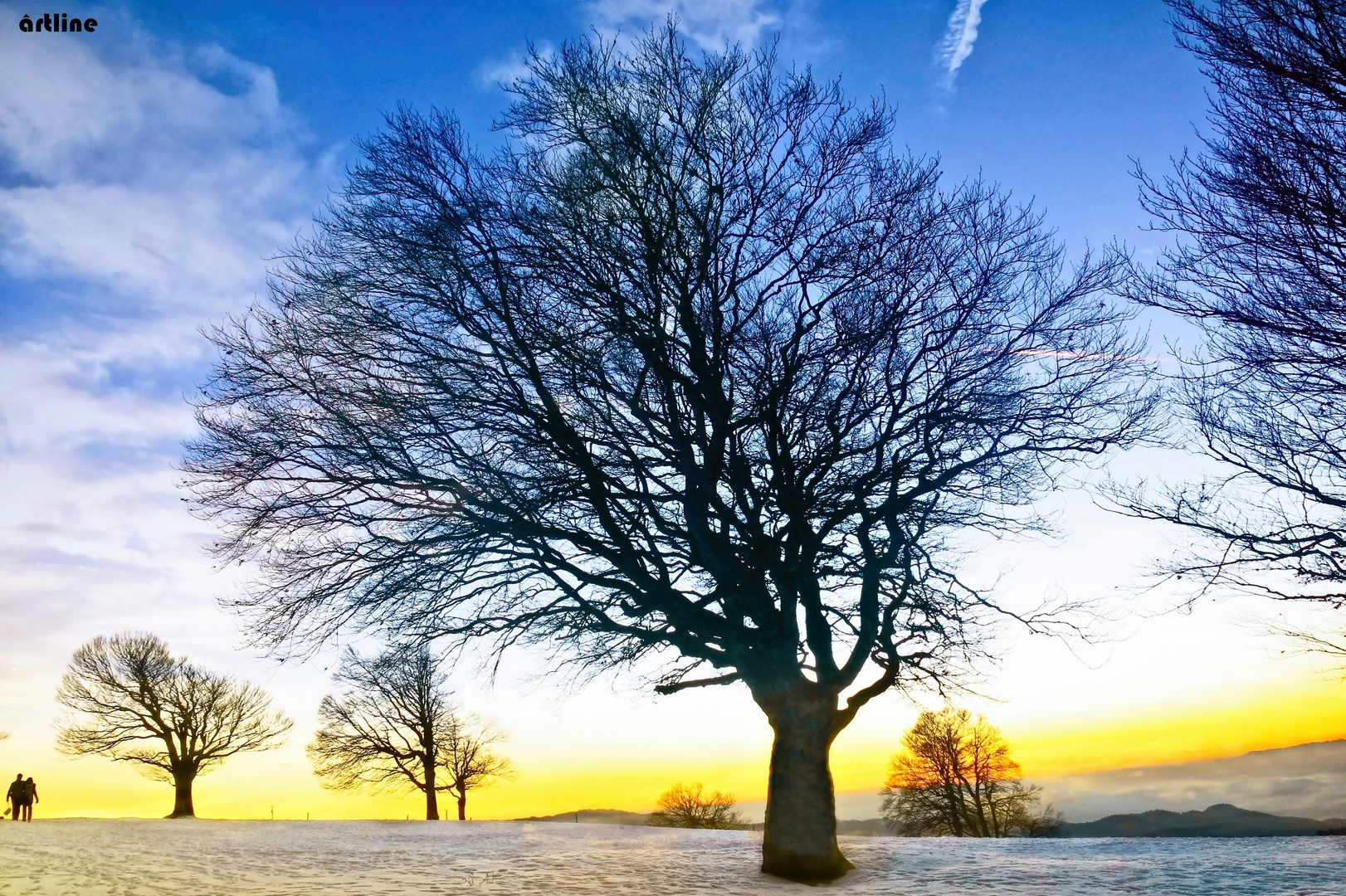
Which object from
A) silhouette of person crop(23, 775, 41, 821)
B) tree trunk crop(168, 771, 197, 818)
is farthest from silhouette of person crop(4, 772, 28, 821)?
tree trunk crop(168, 771, 197, 818)

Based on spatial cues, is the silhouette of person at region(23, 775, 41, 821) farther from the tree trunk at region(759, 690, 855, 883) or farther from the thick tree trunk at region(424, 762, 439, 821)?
the tree trunk at region(759, 690, 855, 883)

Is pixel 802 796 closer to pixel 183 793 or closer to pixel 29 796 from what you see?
pixel 29 796

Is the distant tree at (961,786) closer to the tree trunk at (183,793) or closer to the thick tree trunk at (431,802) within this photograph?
the thick tree trunk at (431,802)

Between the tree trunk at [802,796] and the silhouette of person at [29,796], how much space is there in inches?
1192

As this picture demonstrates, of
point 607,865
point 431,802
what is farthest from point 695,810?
point 607,865

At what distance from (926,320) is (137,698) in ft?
133

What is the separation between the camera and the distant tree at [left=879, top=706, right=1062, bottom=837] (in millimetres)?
38062

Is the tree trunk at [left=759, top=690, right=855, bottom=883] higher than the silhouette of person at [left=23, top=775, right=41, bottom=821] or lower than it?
higher

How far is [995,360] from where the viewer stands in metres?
12.1

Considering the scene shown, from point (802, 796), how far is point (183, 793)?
3739cm

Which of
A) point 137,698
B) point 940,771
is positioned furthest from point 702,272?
point 137,698

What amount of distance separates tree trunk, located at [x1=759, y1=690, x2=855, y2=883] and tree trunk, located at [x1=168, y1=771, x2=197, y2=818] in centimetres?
3654

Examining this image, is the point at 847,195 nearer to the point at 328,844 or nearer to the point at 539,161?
the point at 539,161

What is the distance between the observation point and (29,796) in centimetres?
3022
